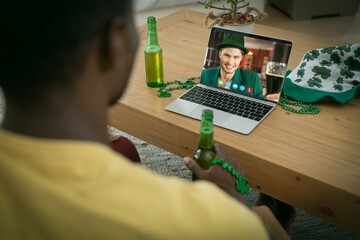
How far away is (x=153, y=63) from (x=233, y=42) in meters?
0.28

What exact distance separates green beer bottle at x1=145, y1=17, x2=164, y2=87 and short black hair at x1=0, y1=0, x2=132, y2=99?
716mm

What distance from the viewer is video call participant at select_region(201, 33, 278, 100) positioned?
1.18 metres

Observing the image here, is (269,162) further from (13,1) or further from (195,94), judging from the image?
(13,1)

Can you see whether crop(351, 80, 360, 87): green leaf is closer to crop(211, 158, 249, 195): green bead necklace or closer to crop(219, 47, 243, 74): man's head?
crop(219, 47, 243, 74): man's head

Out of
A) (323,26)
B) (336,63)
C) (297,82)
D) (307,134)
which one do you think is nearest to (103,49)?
(307,134)

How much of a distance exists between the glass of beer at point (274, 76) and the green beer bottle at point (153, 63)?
0.36m

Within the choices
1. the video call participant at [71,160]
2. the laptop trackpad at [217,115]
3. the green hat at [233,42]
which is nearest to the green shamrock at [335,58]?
the green hat at [233,42]

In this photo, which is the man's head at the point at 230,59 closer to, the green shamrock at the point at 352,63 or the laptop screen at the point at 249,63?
the laptop screen at the point at 249,63

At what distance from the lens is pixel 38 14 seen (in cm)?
45

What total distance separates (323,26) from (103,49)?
11.2ft

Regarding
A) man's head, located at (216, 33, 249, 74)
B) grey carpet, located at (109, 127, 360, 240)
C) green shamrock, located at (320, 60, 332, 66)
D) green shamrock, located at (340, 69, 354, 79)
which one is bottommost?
grey carpet, located at (109, 127, 360, 240)

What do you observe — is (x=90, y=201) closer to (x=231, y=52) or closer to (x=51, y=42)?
(x=51, y=42)

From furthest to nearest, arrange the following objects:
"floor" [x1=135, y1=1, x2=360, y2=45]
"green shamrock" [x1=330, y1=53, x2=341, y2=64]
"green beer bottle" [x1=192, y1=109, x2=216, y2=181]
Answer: "floor" [x1=135, y1=1, x2=360, y2=45] < "green shamrock" [x1=330, y1=53, x2=341, y2=64] < "green beer bottle" [x1=192, y1=109, x2=216, y2=181]

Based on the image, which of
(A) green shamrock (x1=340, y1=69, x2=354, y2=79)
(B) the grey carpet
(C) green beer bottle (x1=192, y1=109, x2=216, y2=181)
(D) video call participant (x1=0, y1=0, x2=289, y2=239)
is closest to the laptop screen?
(A) green shamrock (x1=340, y1=69, x2=354, y2=79)
